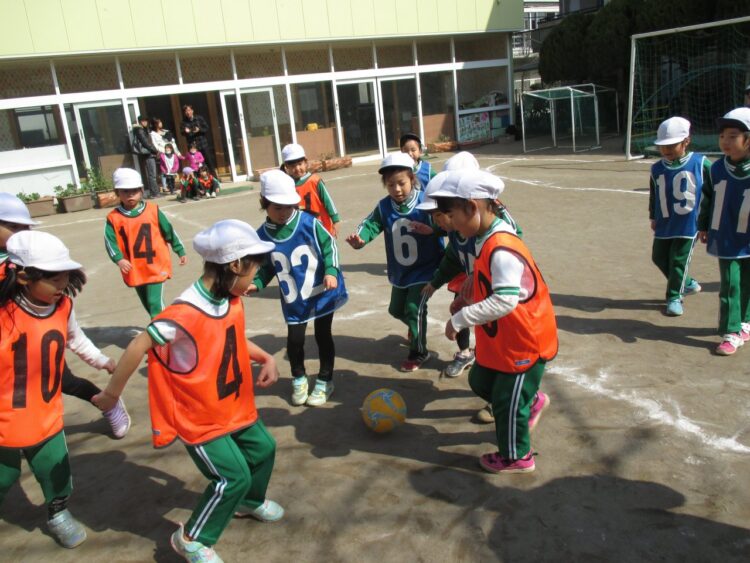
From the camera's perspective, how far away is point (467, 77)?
24.1m

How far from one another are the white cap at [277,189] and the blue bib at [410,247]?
88cm

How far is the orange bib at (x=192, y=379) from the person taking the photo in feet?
9.16

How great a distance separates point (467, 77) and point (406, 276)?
68.8 feet

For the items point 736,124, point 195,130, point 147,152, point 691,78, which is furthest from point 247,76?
point 736,124

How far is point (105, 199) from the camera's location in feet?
54.7

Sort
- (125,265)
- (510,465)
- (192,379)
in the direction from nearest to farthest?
1. (192,379)
2. (510,465)
3. (125,265)

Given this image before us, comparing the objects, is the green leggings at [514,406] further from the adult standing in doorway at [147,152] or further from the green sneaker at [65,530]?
the adult standing in doorway at [147,152]

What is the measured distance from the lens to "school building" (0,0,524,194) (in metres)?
16.6

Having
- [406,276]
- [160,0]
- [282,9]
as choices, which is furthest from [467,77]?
[406,276]

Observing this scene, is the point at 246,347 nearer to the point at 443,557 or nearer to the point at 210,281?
the point at 210,281

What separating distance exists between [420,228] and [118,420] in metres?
2.62

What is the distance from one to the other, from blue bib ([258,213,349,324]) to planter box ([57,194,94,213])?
13809 mm

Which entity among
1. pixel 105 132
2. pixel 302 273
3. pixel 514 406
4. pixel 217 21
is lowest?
pixel 514 406

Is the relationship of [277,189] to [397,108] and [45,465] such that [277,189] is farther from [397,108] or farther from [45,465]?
[397,108]
